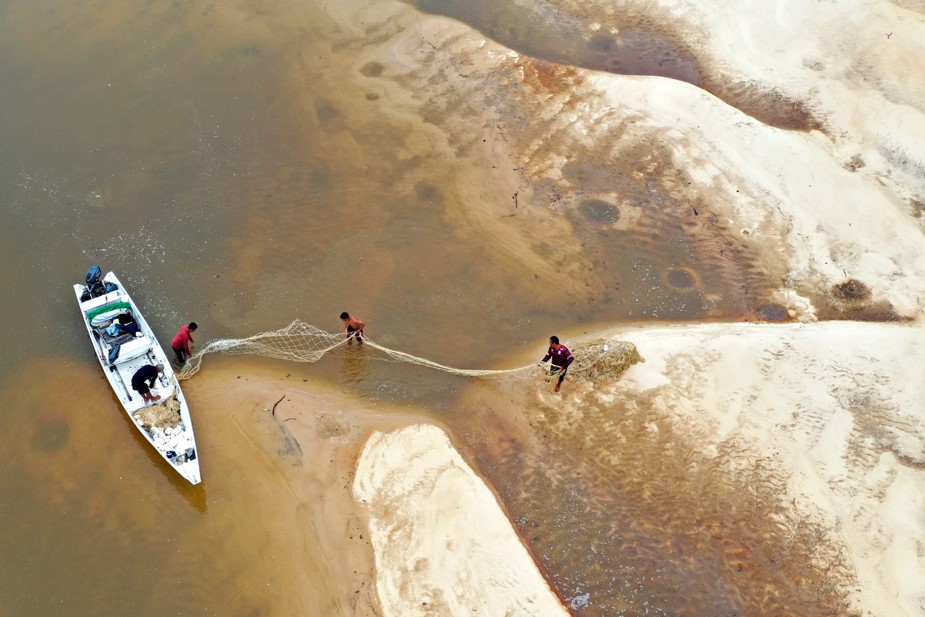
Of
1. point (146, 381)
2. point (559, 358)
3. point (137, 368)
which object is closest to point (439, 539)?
point (559, 358)

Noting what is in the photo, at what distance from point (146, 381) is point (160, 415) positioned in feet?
2.73

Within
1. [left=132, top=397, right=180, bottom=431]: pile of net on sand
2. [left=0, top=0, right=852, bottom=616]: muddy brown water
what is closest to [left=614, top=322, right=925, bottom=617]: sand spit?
[left=0, top=0, right=852, bottom=616]: muddy brown water

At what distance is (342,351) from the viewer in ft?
49.5

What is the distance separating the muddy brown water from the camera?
473 inches

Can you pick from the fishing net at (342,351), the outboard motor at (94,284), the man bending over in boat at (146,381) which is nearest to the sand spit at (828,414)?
the fishing net at (342,351)

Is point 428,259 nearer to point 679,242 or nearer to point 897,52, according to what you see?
point 679,242

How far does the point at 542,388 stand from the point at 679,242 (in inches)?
244

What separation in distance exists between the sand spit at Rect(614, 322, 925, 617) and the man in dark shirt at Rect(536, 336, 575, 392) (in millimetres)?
1290

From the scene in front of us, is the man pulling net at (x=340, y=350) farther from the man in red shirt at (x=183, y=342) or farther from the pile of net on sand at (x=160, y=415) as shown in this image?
the pile of net on sand at (x=160, y=415)

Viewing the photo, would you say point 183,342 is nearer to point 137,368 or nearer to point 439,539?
point 137,368

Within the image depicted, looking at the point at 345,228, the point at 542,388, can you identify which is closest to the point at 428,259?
the point at 345,228

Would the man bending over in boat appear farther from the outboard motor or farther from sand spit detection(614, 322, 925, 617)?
sand spit detection(614, 322, 925, 617)

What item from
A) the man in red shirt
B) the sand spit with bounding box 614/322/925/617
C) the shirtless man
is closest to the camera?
the sand spit with bounding box 614/322/925/617

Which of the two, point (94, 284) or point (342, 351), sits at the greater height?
point (94, 284)
